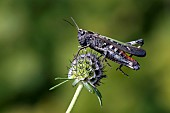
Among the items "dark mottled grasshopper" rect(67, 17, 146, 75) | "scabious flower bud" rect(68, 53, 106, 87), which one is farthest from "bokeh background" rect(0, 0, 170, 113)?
"scabious flower bud" rect(68, 53, 106, 87)

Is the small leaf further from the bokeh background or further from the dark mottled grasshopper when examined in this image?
the bokeh background

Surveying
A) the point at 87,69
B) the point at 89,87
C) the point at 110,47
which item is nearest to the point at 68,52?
the point at 110,47

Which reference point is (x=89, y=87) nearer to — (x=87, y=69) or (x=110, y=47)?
(x=87, y=69)

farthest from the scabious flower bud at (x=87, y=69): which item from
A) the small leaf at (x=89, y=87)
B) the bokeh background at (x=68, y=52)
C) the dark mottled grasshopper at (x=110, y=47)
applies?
the bokeh background at (x=68, y=52)

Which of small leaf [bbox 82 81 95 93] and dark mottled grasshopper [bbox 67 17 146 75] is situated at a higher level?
dark mottled grasshopper [bbox 67 17 146 75]

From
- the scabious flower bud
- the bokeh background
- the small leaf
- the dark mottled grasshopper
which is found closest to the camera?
the small leaf

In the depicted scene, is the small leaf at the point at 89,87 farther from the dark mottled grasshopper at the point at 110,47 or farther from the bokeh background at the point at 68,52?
the bokeh background at the point at 68,52

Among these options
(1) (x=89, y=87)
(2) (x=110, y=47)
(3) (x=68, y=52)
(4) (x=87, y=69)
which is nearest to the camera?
(1) (x=89, y=87)

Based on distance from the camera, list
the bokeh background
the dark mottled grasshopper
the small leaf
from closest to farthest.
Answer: the small leaf
the dark mottled grasshopper
the bokeh background

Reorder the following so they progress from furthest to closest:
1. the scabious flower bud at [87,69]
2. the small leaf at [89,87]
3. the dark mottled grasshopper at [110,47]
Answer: the dark mottled grasshopper at [110,47], the scabious flower bud at [87,69], the small leaf at [89,87]
